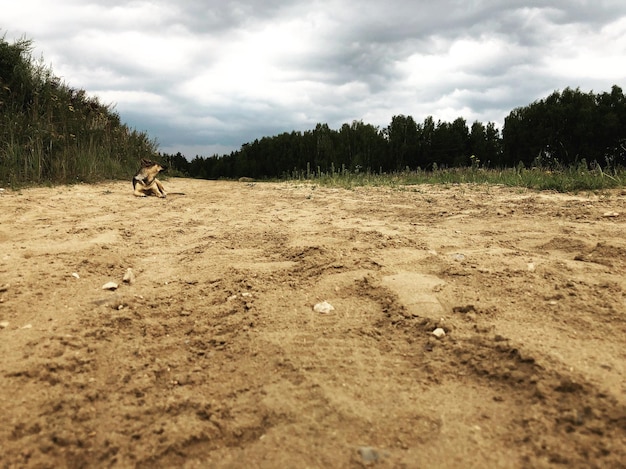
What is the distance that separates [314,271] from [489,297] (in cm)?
89

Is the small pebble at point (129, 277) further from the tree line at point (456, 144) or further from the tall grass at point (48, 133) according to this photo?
the tree line at point (456, 144)

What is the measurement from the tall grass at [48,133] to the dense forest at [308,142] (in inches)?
0.8

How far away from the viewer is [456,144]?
1781 centimetres

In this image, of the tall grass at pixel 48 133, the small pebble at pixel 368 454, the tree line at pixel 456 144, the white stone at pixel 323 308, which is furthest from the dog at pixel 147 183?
the tree line at pixel 456 144

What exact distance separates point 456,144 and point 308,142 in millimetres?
7740

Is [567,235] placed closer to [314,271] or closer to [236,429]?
[314,271]

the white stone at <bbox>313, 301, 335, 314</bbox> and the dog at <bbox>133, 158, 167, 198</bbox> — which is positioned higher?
the dog at <bbox>133, 158, 167, 198</bbox>

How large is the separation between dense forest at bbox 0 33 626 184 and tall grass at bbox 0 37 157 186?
0.02m

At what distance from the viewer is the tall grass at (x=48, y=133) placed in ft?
21.7

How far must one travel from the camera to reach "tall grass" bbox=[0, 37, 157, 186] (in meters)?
6.61

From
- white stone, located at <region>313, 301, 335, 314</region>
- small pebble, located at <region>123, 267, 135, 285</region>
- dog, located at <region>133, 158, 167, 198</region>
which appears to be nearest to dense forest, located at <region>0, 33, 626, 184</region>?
dog, located at <region>133, 158, 167, 198</region>

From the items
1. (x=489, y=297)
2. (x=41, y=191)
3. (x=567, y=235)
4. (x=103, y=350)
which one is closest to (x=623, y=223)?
(x=567, y=235)

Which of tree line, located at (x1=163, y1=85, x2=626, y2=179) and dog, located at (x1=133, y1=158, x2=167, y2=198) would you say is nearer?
dog, located at (x1=133, y1=158, x2=167, y2=198)

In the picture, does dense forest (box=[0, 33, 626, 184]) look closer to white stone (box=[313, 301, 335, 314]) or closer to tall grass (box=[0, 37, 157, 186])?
tall grass (box=[0, 37, 157, 186])
